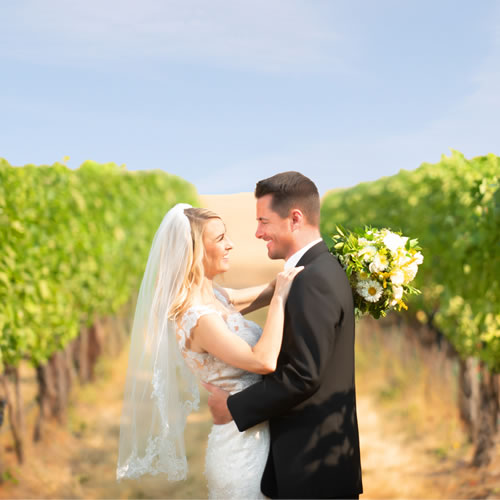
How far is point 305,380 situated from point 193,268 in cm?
110

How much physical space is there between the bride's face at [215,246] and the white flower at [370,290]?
3.20 ft

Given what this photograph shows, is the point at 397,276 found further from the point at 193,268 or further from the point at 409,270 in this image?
the point at 193,268

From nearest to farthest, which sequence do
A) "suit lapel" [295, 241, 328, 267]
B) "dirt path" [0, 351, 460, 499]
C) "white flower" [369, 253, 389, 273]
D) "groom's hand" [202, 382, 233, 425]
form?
"suit lapel" [295, 241, 328, 267] < "groom's hand" [202, 382, 233, 425] < "white flower" [369, 253, 389, 273] < "dirt path" [0, 351, 460, 499]

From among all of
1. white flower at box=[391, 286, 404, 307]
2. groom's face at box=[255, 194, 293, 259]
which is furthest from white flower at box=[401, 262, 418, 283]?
groom's face at box=[255, 194, 293, 259]

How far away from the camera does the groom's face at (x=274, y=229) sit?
3.75m

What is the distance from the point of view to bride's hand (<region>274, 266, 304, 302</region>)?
345cm

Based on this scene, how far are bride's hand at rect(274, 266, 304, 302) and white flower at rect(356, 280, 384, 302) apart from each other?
764 millimetres

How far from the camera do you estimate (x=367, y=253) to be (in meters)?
4.12

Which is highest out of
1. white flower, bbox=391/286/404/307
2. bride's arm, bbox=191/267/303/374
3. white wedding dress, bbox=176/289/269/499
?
white flower, bbox=391/286/404/307

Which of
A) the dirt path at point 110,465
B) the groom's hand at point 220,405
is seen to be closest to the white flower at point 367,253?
the groom's hand at point 220,405

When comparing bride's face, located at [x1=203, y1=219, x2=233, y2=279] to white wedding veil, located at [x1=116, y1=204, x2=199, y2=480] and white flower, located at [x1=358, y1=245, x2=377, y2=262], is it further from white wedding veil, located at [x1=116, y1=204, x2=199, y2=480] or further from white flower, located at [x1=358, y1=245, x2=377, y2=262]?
white flower, located at [x1=358, y1=245, x2=377, y2=262]

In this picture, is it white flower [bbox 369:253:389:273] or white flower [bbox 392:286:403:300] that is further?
white flower [bbox 392:286:403:300]

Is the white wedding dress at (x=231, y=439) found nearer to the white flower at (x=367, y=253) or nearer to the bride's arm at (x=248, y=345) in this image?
the bride's arm at (x=248, y=345)

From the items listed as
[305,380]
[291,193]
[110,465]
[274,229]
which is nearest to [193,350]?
[305,380]
